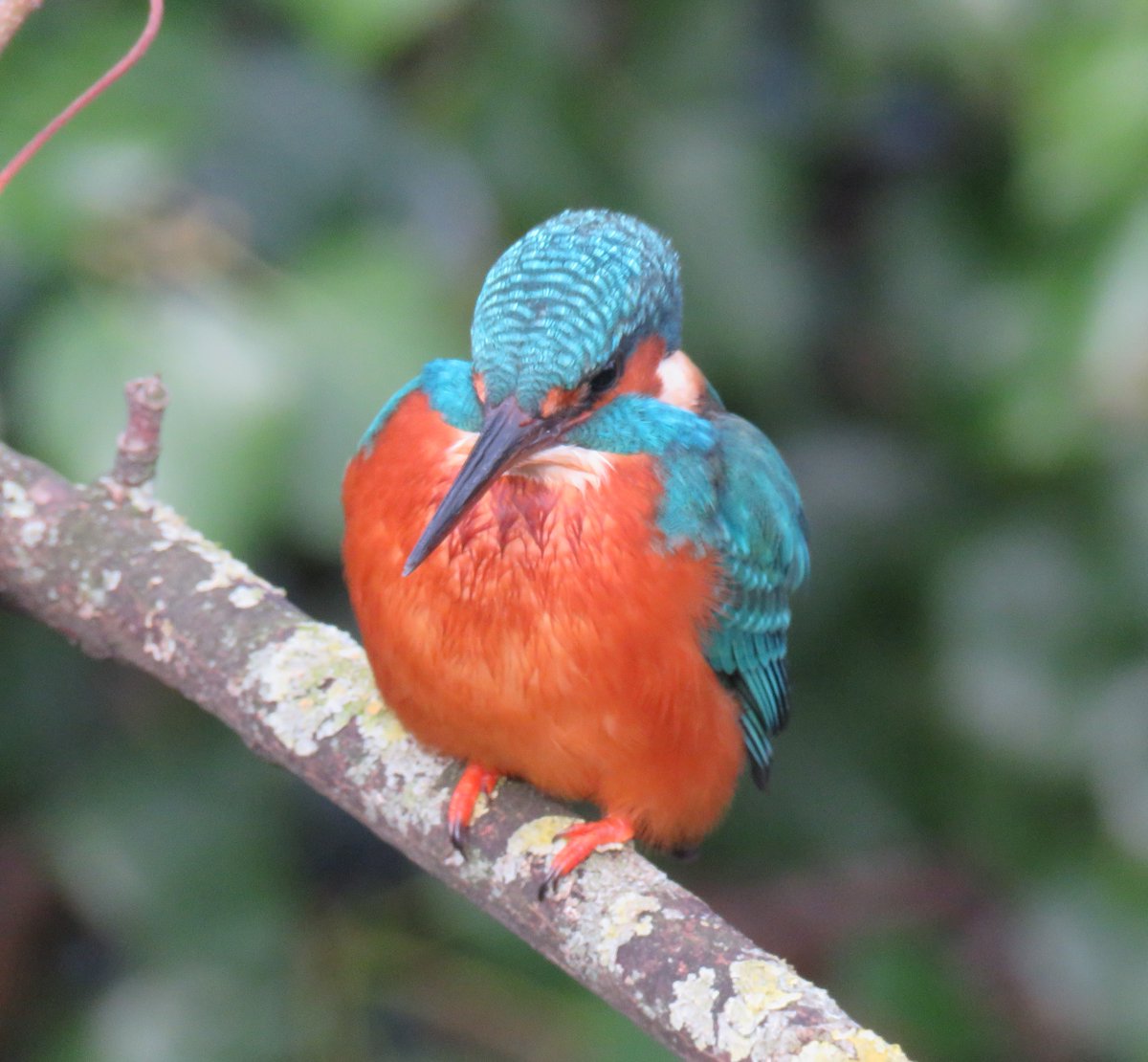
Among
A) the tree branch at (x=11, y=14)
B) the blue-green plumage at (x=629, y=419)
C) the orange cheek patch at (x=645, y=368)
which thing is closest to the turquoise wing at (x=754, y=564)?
the blue-green plumage at (x=629, y=419)

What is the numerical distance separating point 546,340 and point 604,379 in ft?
0.34

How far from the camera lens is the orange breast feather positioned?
5.83ft

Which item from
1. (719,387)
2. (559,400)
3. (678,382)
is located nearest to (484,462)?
(559,400)

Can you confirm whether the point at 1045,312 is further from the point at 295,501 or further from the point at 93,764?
the point at 93,764

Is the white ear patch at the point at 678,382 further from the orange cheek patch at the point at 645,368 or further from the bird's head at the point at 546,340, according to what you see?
the bird's head at the point at 546,340

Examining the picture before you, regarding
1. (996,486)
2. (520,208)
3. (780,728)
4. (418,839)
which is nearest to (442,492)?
(418,839)

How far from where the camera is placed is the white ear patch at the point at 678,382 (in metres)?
1.90

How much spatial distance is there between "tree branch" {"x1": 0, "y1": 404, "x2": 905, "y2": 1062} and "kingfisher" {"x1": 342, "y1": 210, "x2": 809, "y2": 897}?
0.12 ft

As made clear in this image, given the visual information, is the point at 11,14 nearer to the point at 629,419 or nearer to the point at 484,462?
the point at 484,462

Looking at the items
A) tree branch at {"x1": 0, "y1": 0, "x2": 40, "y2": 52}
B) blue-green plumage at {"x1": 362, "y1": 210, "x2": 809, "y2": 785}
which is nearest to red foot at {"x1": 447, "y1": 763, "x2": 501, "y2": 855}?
blue-green plumage at {"x1": 362, "y1": 210, "x2": 809, "y2": 785}

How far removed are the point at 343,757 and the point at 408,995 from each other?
0.84 m

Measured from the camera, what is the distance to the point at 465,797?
5.96ft

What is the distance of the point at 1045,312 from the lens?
2352 millimetres

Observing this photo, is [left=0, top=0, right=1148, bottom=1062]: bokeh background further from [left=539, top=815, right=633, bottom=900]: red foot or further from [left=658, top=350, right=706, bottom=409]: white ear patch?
[left=539, top=815, right=633, bottom=900]: red foot
